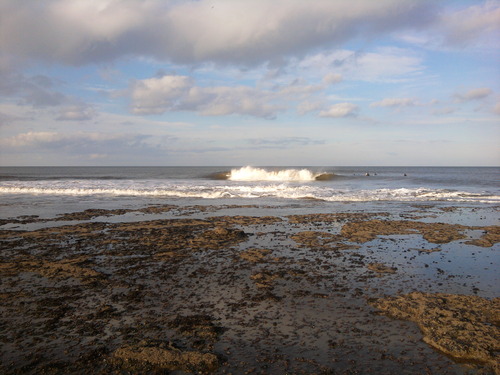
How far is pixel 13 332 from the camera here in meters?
5.42

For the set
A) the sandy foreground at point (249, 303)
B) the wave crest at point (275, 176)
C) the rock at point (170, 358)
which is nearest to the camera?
the rock at point (170, 358)

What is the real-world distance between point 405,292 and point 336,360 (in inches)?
132

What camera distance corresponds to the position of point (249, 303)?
669 centimetres

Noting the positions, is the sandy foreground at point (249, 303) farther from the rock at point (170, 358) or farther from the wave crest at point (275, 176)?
the wave crest at point (275, 176)

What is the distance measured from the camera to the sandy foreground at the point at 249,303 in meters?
4.76

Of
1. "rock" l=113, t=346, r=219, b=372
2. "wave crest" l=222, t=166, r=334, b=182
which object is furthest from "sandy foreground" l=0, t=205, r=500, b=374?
"wave crest" l=222, t=166, r=334, b=182

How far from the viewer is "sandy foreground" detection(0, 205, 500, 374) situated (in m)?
4.76

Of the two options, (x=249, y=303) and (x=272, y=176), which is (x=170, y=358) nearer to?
(x=249, y=303)

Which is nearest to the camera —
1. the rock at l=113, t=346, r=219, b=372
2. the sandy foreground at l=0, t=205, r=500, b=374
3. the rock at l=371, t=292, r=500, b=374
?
the rock at l=113, t=346, r=219, b=372

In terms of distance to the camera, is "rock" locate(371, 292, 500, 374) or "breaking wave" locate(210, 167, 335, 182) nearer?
"rock" locate(371, 292, 500, 374)

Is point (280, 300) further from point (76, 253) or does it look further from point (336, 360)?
point (76, 253)

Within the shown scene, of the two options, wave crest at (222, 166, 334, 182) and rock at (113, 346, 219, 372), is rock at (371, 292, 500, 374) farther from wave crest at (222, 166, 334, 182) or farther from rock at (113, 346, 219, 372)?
wave crest at (222, 166, 334, 182)

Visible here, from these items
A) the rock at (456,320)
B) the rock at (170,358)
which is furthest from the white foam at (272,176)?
the rock at (170,358)

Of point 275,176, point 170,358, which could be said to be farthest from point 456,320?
point 275,176
